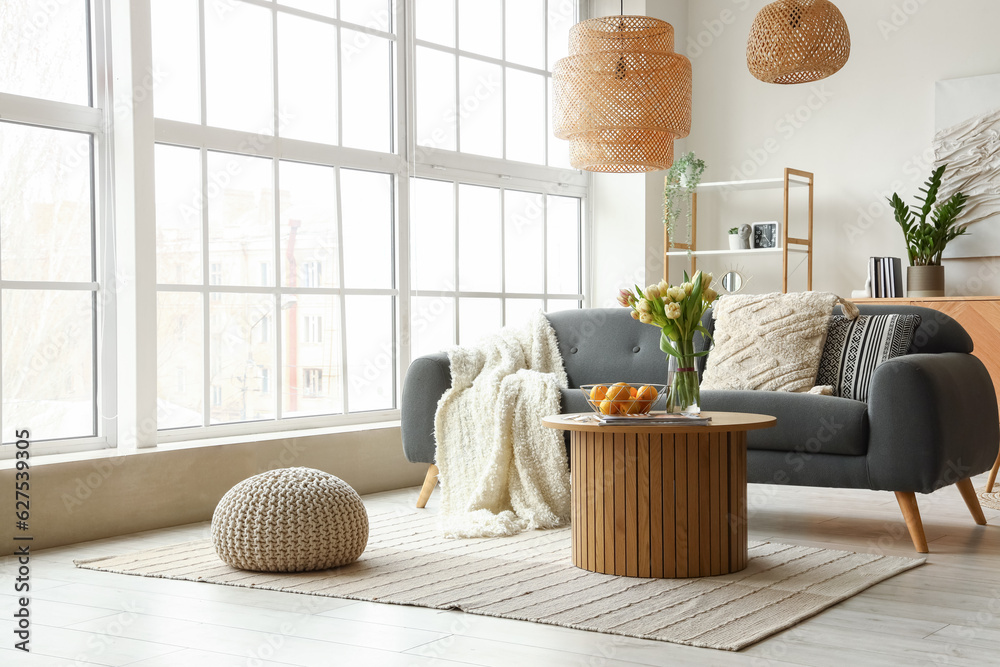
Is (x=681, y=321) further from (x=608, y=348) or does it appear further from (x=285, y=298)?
(x=285, y=298)

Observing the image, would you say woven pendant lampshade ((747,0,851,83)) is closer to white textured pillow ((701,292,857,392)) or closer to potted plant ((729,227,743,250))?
white textured pillow ((701,292,857,392))

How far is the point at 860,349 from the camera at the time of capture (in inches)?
154

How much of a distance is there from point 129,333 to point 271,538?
53.6 inches

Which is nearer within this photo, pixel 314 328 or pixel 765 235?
pixel 314 328

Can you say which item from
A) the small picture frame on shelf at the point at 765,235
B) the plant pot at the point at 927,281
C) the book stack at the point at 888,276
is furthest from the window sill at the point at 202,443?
the plant pot at the point at 927,281

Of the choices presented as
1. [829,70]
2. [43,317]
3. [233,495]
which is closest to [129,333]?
[43,317]

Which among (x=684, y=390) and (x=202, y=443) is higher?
(x=684, y=390)

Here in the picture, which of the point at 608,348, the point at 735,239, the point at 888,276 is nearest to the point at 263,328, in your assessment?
the point at 608,348

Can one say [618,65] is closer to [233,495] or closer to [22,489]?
[233,495]

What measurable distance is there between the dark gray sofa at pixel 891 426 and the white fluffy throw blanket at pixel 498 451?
117 mm

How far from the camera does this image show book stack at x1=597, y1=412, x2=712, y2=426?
→ 2910 mm

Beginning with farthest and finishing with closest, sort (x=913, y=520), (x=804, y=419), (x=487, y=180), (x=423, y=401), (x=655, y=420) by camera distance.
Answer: (x=487, y=180) < (x=423, y=401) < (x=804, y=419) < (x=913, y=520) < (x=655, y=420)

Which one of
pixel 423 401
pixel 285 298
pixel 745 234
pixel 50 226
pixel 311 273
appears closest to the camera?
pixel 50 226

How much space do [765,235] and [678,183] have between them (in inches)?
25.1
